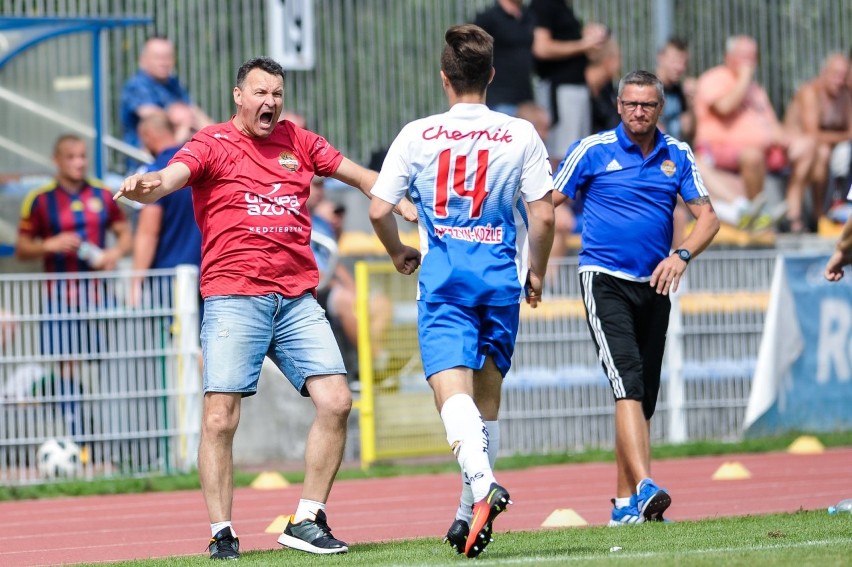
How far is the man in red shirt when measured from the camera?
7633 mm

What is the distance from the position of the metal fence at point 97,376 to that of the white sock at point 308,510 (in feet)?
18.7

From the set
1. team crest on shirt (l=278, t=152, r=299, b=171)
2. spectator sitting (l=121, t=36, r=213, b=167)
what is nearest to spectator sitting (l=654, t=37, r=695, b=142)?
spectator sitting (l=121, t=36, r=213, b=167)

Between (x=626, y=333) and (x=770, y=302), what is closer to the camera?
(x=626, y=333)

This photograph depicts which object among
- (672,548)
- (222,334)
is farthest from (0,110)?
(672,548)

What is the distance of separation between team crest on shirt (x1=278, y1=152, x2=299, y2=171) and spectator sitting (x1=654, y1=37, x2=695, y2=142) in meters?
10.4

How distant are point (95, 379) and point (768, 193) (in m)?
9.69

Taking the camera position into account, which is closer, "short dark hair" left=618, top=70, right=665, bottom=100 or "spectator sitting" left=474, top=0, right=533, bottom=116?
"short dark hair" left=618, top=70, right=665, bottom=100

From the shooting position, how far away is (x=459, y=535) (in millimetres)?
7055

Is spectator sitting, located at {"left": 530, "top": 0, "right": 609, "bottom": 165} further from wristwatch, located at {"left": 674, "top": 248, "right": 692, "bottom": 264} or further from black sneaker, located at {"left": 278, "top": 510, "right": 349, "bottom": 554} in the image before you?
black sneaker, located at {"left": 278, "top": 510, "right": 349, "bottom": 554}

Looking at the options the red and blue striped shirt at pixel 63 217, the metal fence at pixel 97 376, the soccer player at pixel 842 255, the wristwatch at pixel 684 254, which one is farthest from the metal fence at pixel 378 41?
the soccer player at pixel 842 255

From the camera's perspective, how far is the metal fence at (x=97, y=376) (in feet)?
42.4

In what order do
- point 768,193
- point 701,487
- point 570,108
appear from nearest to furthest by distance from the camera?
point 701,487 → point 570,108 → point 768,193

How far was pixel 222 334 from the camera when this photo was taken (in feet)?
25.0

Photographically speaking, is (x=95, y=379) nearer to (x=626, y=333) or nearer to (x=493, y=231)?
(x=626, y=333)
